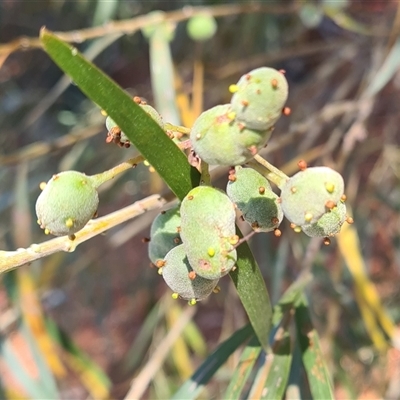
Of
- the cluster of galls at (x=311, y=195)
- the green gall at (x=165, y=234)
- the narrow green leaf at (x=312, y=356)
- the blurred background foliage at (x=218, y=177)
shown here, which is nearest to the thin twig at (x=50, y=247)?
the green gall at (x=165, y=234)

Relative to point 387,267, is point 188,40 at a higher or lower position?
higher

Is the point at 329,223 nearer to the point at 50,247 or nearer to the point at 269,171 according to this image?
the point at 269,171

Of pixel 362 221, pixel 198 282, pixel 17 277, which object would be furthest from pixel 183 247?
pixel 362 221

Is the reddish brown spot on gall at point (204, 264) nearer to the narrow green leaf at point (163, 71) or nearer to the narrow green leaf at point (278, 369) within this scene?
the narrow green leaf at point (278, 369)

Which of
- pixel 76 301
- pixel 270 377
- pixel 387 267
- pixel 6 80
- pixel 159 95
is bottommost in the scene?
pixel 387 267

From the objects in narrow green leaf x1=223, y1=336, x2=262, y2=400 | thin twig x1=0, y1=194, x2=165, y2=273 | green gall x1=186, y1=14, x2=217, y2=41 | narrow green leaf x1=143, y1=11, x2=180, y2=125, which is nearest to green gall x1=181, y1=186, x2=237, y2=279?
thin twig x1=0, y1=194, x2=165, y2=273

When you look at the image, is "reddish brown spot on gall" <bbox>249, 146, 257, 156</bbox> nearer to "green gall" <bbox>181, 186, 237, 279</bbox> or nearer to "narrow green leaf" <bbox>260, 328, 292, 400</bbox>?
"green gall" <bbox>181, 186, 237, 279</bbox>

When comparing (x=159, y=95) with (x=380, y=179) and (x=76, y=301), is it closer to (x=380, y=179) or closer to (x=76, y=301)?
(x=380, y=179)

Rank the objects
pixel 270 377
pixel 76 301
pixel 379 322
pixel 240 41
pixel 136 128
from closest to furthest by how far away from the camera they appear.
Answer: pixel 136 128 < pixel 270 377 < pixel 379 322 < pixel 240 41 < pixel 76 301
